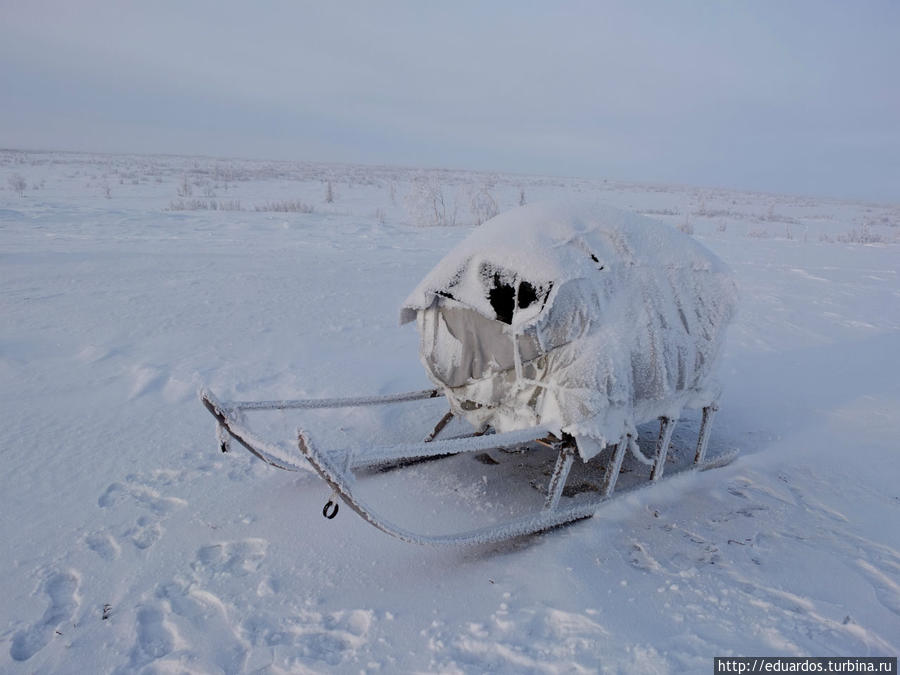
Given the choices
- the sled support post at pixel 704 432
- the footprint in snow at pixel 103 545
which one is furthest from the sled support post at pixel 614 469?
the footprint in snow at pixel 103 545

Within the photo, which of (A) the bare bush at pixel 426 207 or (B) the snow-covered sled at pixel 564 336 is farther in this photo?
(A) the bare bush at pixel 426 207

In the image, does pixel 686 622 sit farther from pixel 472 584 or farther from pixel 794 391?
pixel 794 391

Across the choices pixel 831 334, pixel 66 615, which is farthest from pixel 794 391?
pixel 66 615

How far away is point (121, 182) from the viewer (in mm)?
26641

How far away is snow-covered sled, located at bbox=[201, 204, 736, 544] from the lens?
374cm

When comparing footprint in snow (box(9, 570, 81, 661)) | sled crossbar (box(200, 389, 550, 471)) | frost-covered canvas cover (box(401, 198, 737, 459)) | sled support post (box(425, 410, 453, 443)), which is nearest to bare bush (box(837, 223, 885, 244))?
frost-covered canvas cover (box(401, 198, 737, 459))

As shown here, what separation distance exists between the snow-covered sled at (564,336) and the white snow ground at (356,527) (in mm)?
402

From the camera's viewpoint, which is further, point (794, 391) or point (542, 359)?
point (794, 391)

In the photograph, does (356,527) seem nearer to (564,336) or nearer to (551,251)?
(564,336)

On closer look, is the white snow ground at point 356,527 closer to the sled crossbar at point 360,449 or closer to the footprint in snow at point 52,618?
the footprint in snow at point 52,618

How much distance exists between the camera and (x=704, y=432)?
473 cm

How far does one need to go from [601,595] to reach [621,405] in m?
1.25

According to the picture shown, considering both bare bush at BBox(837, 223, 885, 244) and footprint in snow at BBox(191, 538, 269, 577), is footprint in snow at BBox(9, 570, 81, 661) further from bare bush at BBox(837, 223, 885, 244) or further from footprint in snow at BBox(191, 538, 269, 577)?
bare bush at BBox(837, 223, 885, 244)

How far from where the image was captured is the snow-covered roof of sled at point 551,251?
3.84 meters
